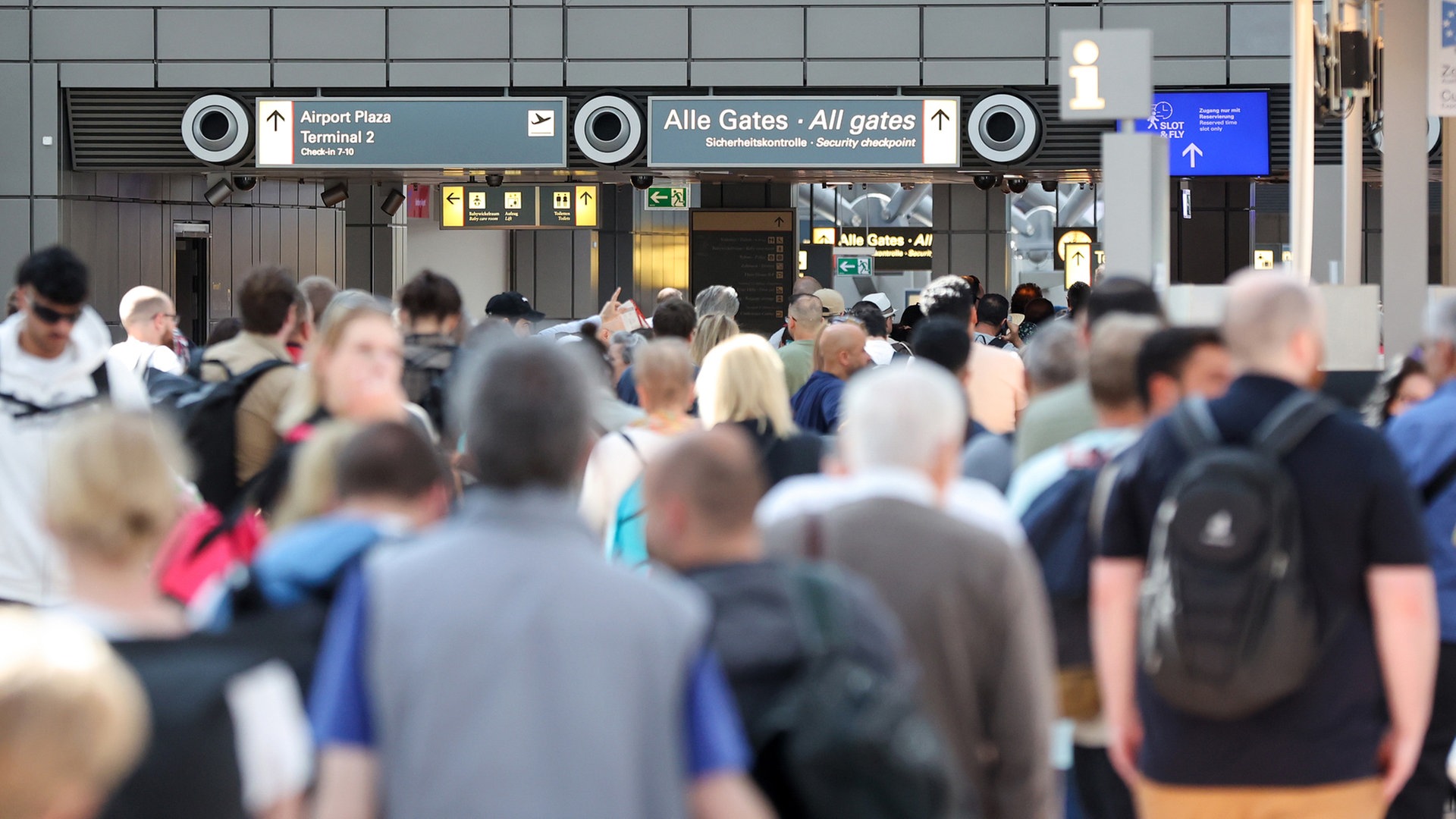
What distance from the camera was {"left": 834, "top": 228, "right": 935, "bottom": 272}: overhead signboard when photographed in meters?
26.9

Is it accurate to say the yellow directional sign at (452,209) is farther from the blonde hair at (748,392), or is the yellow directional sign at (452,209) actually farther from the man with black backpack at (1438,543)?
the man with black backpack at (1438,543)

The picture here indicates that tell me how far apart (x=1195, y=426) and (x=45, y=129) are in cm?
1556

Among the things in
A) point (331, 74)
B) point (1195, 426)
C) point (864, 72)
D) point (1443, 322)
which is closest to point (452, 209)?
point (331, 74)

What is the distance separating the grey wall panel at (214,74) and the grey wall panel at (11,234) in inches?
74.2

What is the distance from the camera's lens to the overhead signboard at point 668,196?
23000 millimetres

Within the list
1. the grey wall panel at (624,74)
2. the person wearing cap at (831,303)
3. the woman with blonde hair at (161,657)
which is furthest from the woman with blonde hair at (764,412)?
the grey wall panel at (624,74)

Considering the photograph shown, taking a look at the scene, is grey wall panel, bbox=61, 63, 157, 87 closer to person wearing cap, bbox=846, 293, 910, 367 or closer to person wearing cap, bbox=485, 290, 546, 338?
person wearing cap, bbox=485, 290, 546, 338

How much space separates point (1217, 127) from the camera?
16469mm

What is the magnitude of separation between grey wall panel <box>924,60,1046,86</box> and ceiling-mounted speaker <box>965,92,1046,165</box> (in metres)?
0.35

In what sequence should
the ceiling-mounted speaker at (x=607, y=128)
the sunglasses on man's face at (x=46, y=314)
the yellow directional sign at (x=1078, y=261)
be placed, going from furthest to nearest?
the yellow directional sign at (x=1078, y=261) → the ceiling-mounted speaker at (x=607, y=128) → the sunglasses on man's face at (x=46, y=314)

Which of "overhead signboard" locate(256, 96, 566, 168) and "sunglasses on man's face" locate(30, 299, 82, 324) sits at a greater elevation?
"overhead signboard" locate(256, 96, 566, 168)

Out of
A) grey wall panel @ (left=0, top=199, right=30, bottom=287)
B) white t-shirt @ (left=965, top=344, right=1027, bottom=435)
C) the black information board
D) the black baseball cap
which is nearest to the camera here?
white t-shirt @ (left=965, top=344, right=1027, bottom=435)

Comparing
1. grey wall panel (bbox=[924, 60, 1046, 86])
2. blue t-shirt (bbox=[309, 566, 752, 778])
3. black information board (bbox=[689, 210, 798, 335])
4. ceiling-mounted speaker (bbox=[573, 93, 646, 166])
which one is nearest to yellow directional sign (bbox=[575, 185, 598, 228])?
black information board (bbox=[689, 210, 798, 335])

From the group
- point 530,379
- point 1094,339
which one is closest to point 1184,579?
point 1094,339
